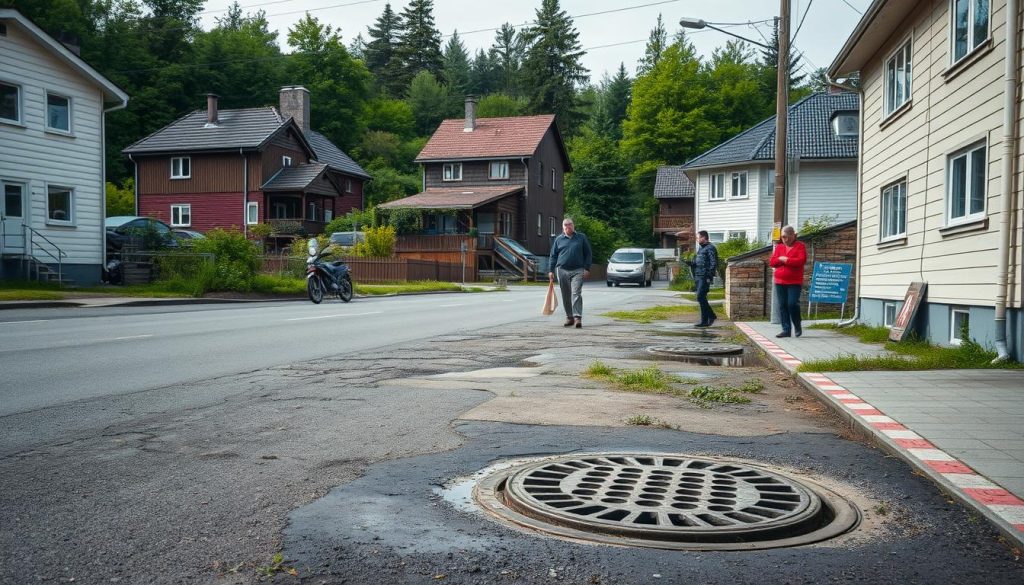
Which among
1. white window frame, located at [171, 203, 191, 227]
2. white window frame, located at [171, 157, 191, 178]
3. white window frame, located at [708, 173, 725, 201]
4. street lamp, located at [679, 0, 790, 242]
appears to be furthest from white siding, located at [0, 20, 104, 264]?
white window frame, located at [708, 173, 725, 201]

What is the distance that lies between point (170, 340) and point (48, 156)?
18.6 m

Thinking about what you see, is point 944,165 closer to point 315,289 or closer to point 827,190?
point 315,289

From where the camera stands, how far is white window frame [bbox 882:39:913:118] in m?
14.0

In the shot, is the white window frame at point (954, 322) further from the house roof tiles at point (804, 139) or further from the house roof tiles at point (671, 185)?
the house roof tiles at point (671, 185)

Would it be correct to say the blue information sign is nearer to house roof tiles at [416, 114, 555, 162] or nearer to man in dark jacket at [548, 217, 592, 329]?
man in dark jacket at [548, 217, 592, 329]

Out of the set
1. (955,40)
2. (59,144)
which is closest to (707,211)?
(59,144)

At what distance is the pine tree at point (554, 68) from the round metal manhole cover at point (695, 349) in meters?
76.8

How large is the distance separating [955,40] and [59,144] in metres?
25.3

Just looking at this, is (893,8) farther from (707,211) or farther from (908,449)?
(707,211)

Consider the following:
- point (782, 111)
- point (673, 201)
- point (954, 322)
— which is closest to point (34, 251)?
point (782, 111)

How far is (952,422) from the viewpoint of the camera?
19.7 feet

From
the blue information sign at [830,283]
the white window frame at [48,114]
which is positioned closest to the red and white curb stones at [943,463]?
the blue information sign at [830,283]

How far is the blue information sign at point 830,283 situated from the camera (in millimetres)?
16125

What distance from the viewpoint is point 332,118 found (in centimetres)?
7775
